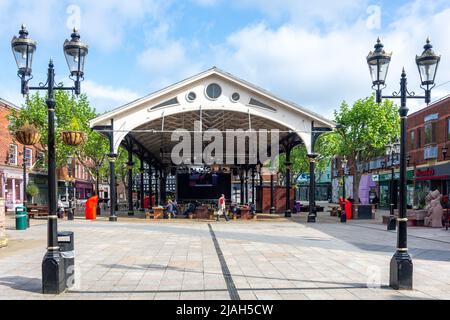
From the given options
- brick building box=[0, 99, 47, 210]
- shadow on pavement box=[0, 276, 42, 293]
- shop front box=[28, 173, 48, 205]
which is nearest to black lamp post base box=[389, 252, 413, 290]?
shadow on pavement box=[0, 276, 42, 293]

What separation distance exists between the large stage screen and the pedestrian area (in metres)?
16.5

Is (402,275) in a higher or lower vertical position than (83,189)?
higher

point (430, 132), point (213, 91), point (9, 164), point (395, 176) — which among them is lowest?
point (395, 176)

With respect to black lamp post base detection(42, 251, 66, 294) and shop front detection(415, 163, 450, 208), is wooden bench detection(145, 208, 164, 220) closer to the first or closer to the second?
shop front detection(415, 163, 450, 208)

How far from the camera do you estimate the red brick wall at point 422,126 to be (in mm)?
30609

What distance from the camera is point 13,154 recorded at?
120ft

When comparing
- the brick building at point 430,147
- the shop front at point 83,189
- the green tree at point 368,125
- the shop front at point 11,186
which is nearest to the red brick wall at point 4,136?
the shop front at point 11,186

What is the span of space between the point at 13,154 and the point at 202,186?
1633cm

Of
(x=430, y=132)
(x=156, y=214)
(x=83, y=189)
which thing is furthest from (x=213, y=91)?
(x=83, y=189)

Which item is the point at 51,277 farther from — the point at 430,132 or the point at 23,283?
the point at 430,132

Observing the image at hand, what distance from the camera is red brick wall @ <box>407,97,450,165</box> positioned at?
30.6m
